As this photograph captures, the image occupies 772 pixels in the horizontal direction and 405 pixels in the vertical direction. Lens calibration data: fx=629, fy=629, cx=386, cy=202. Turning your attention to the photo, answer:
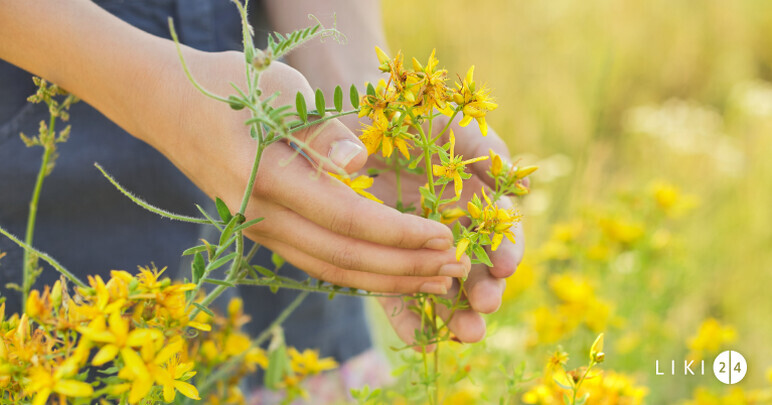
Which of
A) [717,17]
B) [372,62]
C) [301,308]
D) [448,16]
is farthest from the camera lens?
[717,17]

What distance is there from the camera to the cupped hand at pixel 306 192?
597 mm

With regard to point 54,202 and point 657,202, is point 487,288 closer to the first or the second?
point 54,202

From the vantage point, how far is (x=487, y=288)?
691 millimetres

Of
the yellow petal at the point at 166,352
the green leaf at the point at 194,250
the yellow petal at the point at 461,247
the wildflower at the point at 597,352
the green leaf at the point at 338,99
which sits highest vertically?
the green leaf at the point at 338,99

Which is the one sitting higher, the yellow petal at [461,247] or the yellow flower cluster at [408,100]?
the yellow flower cluster at [408,100]

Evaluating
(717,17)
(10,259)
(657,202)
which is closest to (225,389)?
(10,259)

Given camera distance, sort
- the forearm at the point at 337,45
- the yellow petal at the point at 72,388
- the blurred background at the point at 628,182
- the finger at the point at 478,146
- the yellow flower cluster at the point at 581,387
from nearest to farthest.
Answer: the yellow petal at the point at 72,388, the yellow flower cluster at the point at 581,387, the finger at the point at 478,146, the forearm at the point at 337,45, the blurred background at the point at 628,182

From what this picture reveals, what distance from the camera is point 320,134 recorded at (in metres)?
0.59

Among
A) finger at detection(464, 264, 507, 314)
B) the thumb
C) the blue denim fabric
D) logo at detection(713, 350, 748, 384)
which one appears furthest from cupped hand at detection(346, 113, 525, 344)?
logo at detection(713, 350, 748, 384)

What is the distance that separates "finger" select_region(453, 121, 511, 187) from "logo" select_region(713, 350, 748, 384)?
61 centimetres

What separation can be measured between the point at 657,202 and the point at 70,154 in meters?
1.16

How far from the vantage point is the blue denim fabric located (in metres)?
0.89

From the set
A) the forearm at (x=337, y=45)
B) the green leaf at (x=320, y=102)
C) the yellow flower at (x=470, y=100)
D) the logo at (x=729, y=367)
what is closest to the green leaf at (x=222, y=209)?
the green leaf at (x=320, y=102)

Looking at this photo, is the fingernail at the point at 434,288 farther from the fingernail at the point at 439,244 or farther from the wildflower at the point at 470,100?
the wildflower at the point at 470,100
